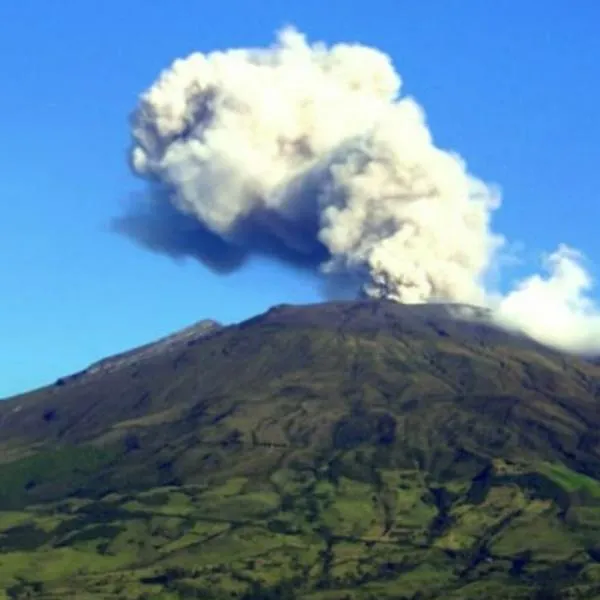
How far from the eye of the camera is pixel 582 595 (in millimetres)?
199750

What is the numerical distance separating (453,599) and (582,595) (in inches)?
622

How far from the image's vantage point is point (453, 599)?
656ft
